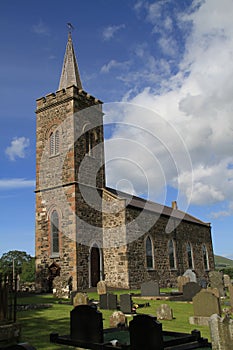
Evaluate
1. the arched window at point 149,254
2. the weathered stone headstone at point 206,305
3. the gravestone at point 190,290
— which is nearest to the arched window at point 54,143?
the arched window at point 149,254

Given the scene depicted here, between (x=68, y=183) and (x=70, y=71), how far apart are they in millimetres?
10627

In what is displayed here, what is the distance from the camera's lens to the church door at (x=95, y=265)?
2380 centimetres

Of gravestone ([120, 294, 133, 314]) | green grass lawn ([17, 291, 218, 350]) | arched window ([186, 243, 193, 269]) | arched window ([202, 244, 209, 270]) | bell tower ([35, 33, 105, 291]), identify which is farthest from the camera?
arched window ([202, 244, 209, 270])

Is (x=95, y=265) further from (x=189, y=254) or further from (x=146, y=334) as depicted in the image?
(x=146, y=334)

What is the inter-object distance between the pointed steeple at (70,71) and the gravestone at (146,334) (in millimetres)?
24133

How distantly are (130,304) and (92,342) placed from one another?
5.39 m

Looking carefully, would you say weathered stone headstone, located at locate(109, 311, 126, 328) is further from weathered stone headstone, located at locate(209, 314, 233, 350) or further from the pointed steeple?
the pointed steeple

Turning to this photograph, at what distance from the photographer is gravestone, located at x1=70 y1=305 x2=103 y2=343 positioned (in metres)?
7.56

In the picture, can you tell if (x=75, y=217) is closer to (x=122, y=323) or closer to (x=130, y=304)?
(x=130, y=304)

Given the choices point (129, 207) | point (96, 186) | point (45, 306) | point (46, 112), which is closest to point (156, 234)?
point (129, 207)

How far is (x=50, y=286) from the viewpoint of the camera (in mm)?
23562

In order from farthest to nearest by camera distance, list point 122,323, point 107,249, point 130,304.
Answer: point 107,249 < point 130,304 < point 122,323

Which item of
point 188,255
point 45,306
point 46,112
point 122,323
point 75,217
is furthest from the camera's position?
point 188,255

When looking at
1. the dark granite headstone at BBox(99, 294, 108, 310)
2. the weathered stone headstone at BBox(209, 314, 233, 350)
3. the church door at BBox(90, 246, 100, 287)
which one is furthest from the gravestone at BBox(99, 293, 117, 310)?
the church door at BBox(90, 246, 100, 287)
